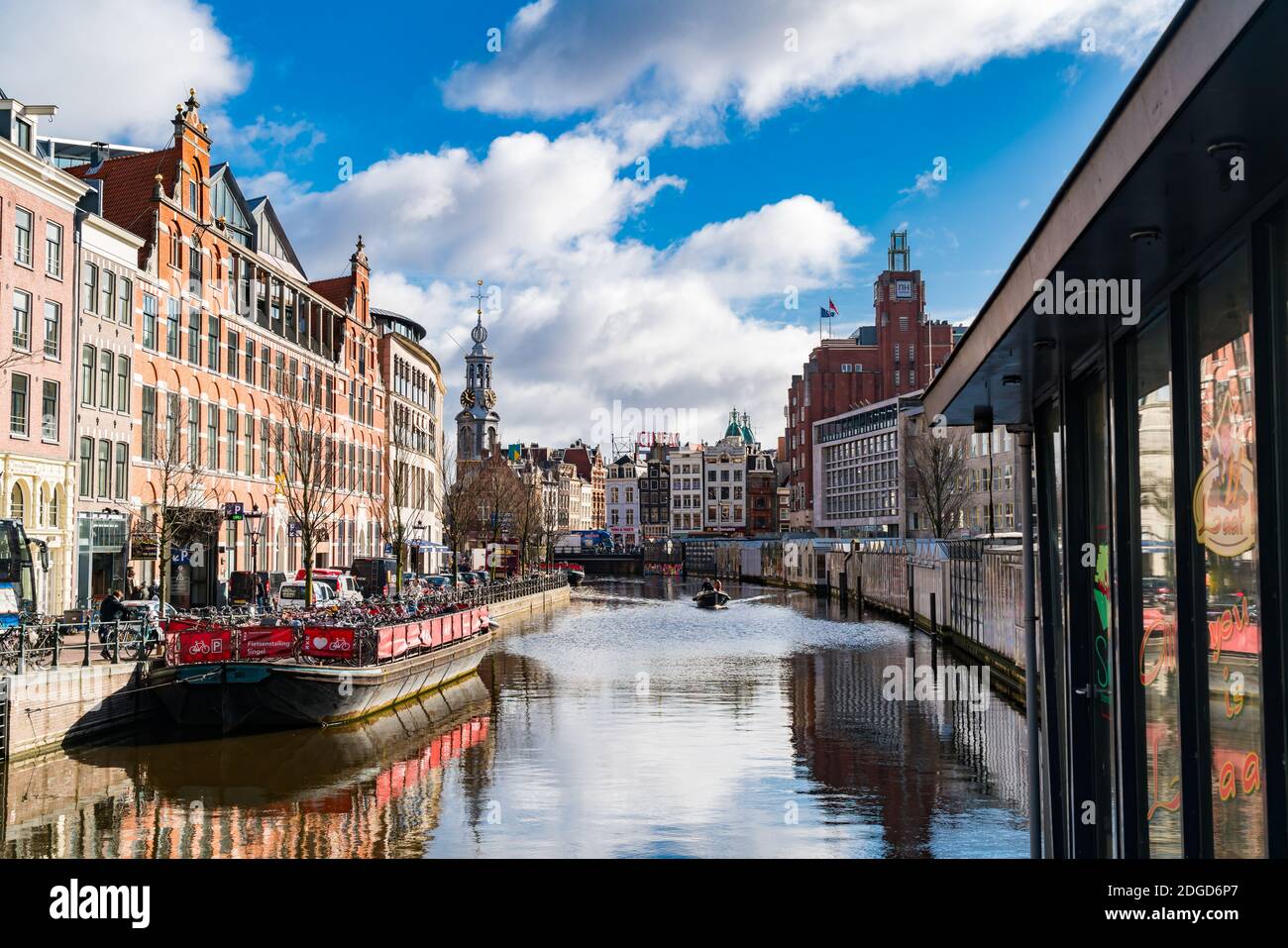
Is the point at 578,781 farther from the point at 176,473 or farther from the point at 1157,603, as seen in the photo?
the point at 176,473

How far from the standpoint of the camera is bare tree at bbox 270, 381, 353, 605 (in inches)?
1830

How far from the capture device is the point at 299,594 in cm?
4112

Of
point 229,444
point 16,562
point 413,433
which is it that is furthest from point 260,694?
point 413,433

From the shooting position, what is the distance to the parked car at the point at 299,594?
132 feet

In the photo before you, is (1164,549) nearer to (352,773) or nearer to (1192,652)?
(1192,652)

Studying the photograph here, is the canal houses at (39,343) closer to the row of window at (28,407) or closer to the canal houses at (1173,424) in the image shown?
the row of window at (28,407)

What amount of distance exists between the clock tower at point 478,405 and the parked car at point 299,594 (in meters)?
109

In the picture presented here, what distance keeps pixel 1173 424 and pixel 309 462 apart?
4332 centimetres

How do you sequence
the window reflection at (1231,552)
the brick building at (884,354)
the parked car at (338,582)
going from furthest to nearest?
the brick building at (884,354) < the parked car at (338,582) < the window reflection at (1231,552)

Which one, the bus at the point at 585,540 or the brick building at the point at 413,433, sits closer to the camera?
the brick building at the point at 413,433

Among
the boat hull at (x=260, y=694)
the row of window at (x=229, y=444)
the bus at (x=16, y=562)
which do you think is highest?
the row of window at (x=229, y=444)

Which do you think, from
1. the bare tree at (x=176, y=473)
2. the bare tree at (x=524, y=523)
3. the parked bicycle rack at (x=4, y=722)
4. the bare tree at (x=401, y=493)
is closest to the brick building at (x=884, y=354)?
the bare tree at (x=524, y=523)
